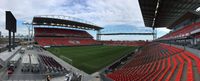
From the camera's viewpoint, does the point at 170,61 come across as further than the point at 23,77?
No

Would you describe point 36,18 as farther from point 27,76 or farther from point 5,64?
point 27,76

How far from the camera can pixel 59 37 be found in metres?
82.5

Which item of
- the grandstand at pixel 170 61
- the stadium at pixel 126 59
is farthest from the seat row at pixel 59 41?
the grandstand at pixel 170 61

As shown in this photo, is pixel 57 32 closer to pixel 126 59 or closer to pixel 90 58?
pixel 90 58

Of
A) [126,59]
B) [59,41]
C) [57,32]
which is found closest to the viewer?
[126,59]

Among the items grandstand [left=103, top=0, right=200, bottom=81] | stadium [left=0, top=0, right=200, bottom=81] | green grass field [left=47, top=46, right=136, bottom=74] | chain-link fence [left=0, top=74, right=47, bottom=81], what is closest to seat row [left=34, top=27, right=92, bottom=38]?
stadium [left=0, top=0, right=200, bottom=81]

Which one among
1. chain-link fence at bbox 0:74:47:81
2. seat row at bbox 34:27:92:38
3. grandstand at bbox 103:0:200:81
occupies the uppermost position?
seat row at bbox 34:27:92:38

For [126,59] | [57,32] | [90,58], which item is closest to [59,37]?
[57,32]

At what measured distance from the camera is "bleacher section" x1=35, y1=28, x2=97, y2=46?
242 ft

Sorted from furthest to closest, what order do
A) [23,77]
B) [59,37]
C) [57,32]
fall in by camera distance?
[57,32]
[59,37]
[23,77]

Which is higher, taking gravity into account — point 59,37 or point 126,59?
point 59,37

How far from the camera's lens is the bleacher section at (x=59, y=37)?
73.7 m

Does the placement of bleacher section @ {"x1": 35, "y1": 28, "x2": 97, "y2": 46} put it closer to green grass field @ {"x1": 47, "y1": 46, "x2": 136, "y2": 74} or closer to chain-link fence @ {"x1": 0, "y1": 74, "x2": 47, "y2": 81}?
green grass field @ {"x1": 47, "y1": 46, "x2": 136, "y2": 74}

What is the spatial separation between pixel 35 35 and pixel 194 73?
6956 cm
